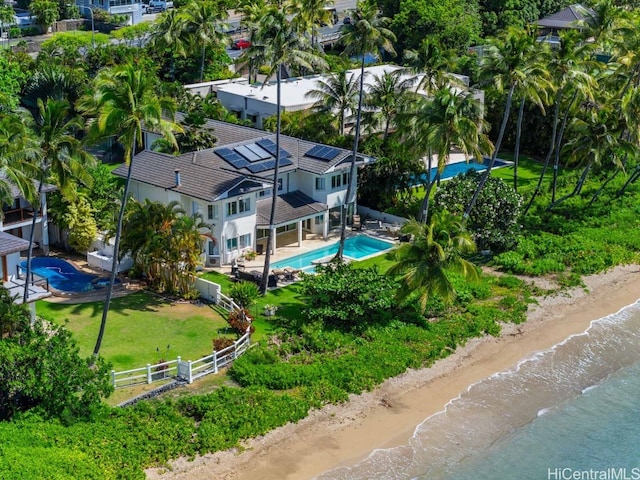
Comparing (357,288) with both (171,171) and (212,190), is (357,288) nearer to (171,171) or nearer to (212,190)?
(212,190)

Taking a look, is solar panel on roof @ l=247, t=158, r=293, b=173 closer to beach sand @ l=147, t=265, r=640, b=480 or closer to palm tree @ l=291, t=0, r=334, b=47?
beach sand @ l=147, t=265, r=640, b=480

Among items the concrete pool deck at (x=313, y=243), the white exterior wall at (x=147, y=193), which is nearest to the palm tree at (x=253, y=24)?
the white exterior wall at (x=147, y=193)

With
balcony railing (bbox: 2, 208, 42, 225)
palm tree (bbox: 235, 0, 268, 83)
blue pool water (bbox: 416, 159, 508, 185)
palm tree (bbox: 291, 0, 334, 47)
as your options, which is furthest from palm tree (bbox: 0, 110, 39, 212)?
palm tree (bbox: 291, 0, 334, 47)

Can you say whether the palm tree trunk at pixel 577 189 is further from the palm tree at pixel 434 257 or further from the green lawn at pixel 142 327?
the green lawn at pixel 142 327

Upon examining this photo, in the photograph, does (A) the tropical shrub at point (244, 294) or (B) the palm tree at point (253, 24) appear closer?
(A) the tropical shrub at point (244, 294)

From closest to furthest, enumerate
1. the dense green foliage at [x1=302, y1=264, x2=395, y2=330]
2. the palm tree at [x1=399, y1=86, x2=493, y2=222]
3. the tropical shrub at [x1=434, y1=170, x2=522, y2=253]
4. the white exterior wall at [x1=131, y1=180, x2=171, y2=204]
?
the dense green foliage at [x1=302, y1=264, x2=395, y2=330] < the palm tree at [x1=399, y1=86, x2=493, y2=222] < the white exterior wall at [x1=131, y1=180, x2=171, y2=204] < the tropical shrub at [x1=434, y1=170, x2=522, y2=253]

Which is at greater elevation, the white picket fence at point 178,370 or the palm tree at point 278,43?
the palm tree at point 278,43
